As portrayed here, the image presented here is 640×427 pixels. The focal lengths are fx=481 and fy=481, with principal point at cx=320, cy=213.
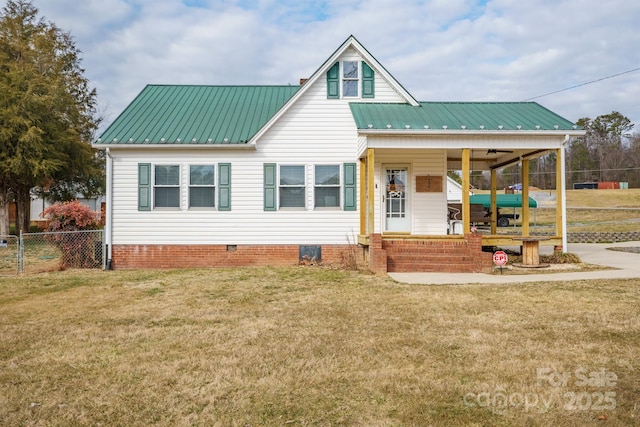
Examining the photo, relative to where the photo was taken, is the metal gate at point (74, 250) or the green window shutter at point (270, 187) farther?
the green window shutter at point (270, 187)

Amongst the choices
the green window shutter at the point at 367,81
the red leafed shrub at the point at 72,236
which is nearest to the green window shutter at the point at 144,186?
the red leafed shrub at the point at 72,236

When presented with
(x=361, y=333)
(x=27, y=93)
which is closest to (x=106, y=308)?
(x=361, y=333)

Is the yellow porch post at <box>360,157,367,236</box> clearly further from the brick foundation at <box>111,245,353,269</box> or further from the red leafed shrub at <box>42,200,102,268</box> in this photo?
the red leafed shrub at <box>42,200,102,268</box>

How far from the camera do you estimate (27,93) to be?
22.5 m

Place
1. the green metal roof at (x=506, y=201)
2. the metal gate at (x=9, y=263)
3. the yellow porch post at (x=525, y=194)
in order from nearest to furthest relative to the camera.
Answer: the metal gate at (x=9, y=263) → the yellow porch post at (x=525, y=194) → the green metal roof at (x=506, y=201)

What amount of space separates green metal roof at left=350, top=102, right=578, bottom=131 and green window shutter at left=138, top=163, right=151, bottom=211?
19.9ft

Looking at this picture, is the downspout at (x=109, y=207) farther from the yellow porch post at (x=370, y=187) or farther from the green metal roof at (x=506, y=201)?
the green metal roof at (x=506, y=201)

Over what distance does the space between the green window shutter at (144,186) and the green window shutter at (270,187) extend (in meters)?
3.31

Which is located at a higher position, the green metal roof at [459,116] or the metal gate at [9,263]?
the green metal roof at [459,116]

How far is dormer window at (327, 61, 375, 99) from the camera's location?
46.1 ft

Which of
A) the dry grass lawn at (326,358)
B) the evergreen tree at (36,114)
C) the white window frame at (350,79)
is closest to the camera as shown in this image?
the dry grass lawn at (326,358)

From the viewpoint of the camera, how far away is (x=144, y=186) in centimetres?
1363

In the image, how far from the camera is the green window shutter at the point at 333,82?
1399 centimetres

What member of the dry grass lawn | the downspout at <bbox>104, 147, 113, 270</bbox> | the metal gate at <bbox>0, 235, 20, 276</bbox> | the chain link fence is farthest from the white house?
the dry grass lawn
